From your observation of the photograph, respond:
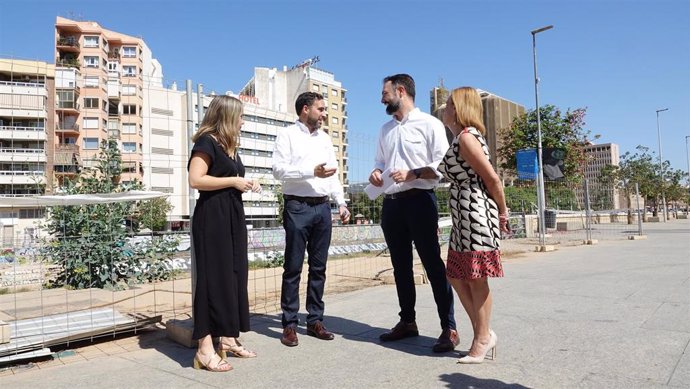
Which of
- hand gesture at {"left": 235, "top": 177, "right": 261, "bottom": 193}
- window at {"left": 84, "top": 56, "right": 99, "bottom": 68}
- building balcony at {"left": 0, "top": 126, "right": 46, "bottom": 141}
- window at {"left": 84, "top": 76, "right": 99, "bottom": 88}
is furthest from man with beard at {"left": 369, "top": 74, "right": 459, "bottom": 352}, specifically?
window at {"left": 84, "top": 56, "right": 99, "bottom": 68}

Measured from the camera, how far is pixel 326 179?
13.1 ft

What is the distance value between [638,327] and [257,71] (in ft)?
272

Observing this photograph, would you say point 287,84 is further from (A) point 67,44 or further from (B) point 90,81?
(B) point 90,81

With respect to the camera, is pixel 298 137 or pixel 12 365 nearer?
pixel 12 365

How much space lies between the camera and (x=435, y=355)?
3207 mm

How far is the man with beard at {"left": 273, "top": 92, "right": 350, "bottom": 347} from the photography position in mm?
3723

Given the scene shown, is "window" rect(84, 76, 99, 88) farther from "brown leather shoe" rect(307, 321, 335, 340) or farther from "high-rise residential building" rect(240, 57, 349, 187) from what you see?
"high-rise residential building" rect(240, 57, 349, 187)

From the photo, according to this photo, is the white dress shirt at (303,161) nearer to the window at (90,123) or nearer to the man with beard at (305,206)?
the man with beard at (305,206)

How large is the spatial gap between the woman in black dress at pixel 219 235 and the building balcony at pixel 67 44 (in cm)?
6919

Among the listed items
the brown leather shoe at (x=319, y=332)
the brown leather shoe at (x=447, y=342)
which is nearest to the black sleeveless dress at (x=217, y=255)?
the brown leather shoe at (x=319, y=332)

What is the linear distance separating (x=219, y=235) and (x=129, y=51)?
7641 centimetres

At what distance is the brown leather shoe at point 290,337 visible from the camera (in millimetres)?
3578

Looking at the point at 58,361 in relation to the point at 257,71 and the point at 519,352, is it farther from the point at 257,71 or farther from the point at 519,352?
the point at 257,71

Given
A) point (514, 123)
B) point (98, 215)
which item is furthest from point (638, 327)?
point (514, 123)
